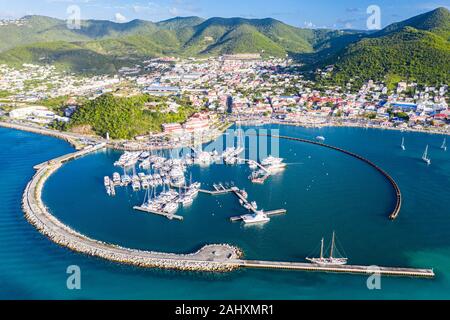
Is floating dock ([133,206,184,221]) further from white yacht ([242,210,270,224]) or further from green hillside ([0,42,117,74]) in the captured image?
green hillside ([0,42,117,74])

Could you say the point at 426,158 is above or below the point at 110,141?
below

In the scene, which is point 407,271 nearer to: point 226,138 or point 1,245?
point 1,245

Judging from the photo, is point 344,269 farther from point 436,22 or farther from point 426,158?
point 436,22

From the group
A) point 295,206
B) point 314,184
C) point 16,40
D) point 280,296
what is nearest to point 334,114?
point 314,184

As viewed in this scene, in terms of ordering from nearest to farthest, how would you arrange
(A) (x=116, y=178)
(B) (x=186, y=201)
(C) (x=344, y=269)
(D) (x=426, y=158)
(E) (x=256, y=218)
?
(C) (x=344, y=269) < (E) (x=256, y=218) < (B) (x=186, y=201) < (A) (x=116, y=178) < (D) (x=426, y=158)

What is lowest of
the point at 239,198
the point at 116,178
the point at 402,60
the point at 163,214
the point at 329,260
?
the point at 329,260

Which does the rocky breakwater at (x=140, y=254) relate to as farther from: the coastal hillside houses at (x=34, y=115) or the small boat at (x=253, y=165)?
the coastal hillside houses at (x=34, y=115)

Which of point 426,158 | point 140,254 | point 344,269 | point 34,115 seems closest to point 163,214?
point 140,254
